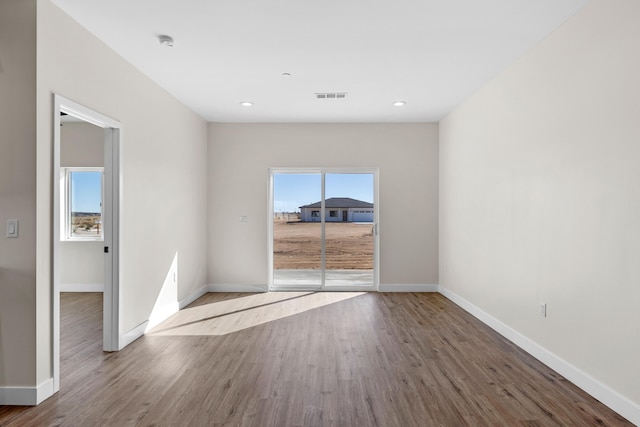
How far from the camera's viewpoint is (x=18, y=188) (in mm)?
2473

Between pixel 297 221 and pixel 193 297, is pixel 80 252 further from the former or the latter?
pixel 297 221

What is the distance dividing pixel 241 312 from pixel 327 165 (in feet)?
8.54

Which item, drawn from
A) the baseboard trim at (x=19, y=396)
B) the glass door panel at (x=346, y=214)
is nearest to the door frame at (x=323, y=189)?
the glass door panel at (x=346, y=214)

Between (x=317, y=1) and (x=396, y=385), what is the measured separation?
2.77 metres

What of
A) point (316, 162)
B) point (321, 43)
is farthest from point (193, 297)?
point (321, 43)

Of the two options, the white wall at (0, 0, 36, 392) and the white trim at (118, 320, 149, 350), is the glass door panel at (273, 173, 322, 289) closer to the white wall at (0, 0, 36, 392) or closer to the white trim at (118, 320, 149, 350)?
the white trim at (118, 320, 149, 350)

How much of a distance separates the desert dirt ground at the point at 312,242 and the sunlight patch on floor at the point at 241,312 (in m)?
0.53

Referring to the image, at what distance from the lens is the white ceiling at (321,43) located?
2.65 m

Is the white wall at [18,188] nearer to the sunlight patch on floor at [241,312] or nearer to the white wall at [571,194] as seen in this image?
the sunlight patch on floor at [241,312]

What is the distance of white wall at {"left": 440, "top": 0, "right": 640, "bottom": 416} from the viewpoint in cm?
233

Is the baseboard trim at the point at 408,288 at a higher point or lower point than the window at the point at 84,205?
lower

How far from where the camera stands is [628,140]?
231 cm

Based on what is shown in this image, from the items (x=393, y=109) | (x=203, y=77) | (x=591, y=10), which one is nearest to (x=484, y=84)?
(x=393, y=109)

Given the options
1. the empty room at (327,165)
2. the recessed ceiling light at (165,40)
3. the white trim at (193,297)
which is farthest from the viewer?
the white trim at (193,297)
